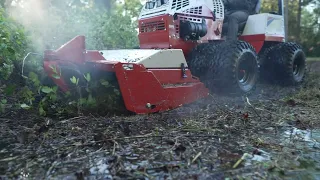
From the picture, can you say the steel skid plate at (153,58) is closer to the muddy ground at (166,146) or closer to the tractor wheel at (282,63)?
the muddy ground at (166,146)

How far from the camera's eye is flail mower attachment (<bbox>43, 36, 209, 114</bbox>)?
12.1ft

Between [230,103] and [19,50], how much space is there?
3082mm

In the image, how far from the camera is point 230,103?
183 inches

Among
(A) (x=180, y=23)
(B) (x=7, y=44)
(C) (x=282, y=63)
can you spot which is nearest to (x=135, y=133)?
(B) (x=7, y=44)

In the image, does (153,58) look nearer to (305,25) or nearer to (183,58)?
(183,58)

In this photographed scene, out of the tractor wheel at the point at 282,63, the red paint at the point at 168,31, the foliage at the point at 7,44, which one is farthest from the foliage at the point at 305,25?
the foliage at the point at 7,44

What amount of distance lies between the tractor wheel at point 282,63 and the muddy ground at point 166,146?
2371 mm

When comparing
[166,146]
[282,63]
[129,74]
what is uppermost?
[129,74]

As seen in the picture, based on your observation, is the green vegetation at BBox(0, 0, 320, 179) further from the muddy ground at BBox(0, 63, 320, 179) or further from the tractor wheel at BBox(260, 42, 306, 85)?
the tractor wheel at BBox(260, 42, 306, 85)

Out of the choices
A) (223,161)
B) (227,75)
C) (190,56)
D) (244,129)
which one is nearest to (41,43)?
(190,56)

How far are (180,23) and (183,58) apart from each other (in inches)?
31.1

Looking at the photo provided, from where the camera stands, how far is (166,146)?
106 inches

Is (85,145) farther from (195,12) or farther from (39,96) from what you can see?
→ (195,12)

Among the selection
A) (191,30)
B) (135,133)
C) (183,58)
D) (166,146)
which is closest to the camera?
(166,146)
